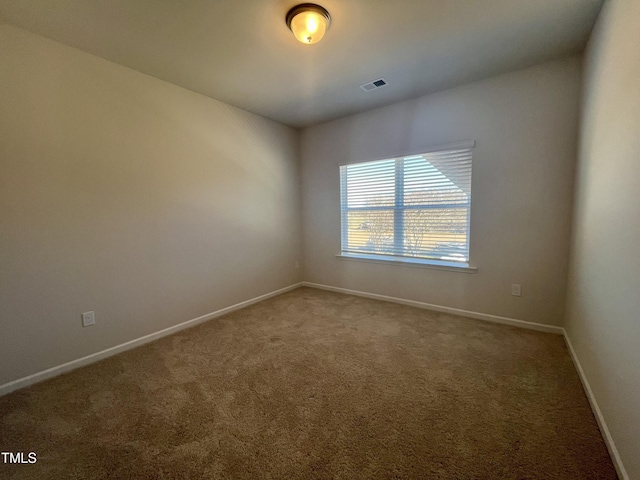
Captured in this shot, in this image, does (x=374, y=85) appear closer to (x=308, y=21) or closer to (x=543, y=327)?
(x=308, y=21)

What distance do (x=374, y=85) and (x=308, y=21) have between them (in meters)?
1.24

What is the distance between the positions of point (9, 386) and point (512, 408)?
11.2ft

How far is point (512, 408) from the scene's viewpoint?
1611mm

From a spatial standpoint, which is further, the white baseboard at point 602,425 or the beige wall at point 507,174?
the beige wall at point 507,174

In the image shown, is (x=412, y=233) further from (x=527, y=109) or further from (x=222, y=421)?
(x=222, y=421)

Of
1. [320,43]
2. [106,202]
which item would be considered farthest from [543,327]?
[106,202]

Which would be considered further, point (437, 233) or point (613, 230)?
point (437, 233)

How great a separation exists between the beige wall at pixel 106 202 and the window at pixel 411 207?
4.99 ft

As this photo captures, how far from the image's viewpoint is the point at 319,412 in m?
1.61

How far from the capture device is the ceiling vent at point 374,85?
2.70 m

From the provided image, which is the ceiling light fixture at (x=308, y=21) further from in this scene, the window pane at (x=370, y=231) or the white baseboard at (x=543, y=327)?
the white baseboard at (x=543, y=327)

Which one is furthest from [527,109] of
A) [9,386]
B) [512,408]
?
A: [9,386]

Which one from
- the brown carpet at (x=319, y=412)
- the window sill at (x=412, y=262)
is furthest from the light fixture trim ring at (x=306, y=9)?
the window sill at (x=412, y=262)

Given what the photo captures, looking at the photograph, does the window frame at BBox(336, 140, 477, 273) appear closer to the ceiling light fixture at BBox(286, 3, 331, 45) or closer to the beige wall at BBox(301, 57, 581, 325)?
the beige wall at BBox(301, 57, 581, 325)
